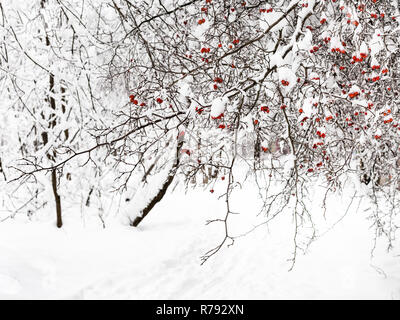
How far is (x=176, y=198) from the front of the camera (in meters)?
10.4

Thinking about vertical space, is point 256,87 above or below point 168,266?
above

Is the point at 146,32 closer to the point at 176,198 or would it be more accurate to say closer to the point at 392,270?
the point at 392,270

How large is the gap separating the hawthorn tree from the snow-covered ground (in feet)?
3.35

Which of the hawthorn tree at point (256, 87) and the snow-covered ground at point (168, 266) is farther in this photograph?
A: the snow-covered ground at point (168, 266)

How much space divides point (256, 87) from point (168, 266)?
2.97m

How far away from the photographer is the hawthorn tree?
246 centimetres

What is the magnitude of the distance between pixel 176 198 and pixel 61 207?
5212mm

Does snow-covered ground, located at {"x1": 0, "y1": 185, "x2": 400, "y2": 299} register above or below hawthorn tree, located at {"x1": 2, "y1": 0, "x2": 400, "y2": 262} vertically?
below

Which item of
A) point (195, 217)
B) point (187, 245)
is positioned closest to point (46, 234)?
point (187, 245)

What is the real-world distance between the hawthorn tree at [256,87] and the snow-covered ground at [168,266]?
1.02 metres

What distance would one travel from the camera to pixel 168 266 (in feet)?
16.6

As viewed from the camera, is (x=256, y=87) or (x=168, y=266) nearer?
(x=256, y=87)

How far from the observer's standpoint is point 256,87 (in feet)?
12.7

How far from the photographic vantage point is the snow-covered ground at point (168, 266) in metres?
3.93
